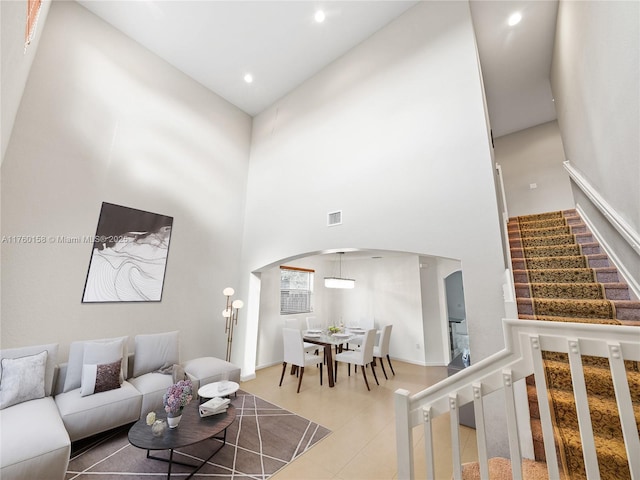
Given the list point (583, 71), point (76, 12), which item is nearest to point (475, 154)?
point (583, 71)

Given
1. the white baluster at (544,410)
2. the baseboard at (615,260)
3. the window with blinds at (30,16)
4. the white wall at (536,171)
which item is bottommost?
the white baluster at (544,410)

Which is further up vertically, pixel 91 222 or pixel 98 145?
pixel 98 145

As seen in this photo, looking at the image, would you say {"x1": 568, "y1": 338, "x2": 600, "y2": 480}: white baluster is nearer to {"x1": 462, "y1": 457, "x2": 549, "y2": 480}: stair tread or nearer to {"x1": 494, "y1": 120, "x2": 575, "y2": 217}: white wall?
{"x1": 462, "y1": 457, "x2": 549, "y2": 480}: stair tread

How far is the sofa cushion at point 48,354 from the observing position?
2707mm

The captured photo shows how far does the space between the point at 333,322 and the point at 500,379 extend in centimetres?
684

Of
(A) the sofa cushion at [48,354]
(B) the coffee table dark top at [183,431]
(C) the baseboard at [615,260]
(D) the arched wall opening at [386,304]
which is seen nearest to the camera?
(B) the coffee table dark top at [183,431]

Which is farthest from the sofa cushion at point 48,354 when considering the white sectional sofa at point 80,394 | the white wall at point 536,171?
the white wall at point 536,171

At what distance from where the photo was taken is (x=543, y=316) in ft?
8.09

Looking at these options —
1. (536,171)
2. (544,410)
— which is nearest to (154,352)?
(544,410)

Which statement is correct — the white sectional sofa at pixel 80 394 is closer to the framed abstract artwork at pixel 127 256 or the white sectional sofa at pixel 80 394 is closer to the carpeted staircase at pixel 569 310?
the framed abstract artwork at pixel 127 256

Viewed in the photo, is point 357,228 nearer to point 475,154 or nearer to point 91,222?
point 475,154

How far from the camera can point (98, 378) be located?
9.53 feet

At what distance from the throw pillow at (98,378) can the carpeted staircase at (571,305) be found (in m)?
4.03

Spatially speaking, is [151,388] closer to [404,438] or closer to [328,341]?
[328,341]
